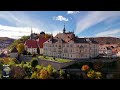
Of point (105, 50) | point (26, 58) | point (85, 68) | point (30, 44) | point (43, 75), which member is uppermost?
point (30, 44)

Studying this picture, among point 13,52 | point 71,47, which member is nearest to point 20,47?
point 13,52

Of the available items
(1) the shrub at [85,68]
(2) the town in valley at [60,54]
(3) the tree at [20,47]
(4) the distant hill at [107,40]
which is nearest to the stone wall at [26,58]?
(2) the town in valley at [60,54]

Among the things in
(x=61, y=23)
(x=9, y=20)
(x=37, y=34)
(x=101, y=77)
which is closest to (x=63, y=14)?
(x=61, y=23)

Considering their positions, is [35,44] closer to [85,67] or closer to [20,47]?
[20,47]

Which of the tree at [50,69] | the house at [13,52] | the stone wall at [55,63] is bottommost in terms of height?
the tree at [50,69]

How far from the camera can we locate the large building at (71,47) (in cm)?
507

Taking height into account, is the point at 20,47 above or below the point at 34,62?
above

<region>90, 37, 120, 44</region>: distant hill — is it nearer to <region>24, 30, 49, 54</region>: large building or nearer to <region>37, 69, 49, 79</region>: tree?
<region>24, 30, 49, 54</region>: large building

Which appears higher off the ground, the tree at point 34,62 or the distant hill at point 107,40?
the distant hill at point 107,40

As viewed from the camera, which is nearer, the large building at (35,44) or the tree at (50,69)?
the tree at (50,69)

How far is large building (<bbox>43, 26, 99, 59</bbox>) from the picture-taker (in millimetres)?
5074

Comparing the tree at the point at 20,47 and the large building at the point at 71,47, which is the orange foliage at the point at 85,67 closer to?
the large building at the point at 71,47

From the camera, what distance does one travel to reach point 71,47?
16.8 ft
